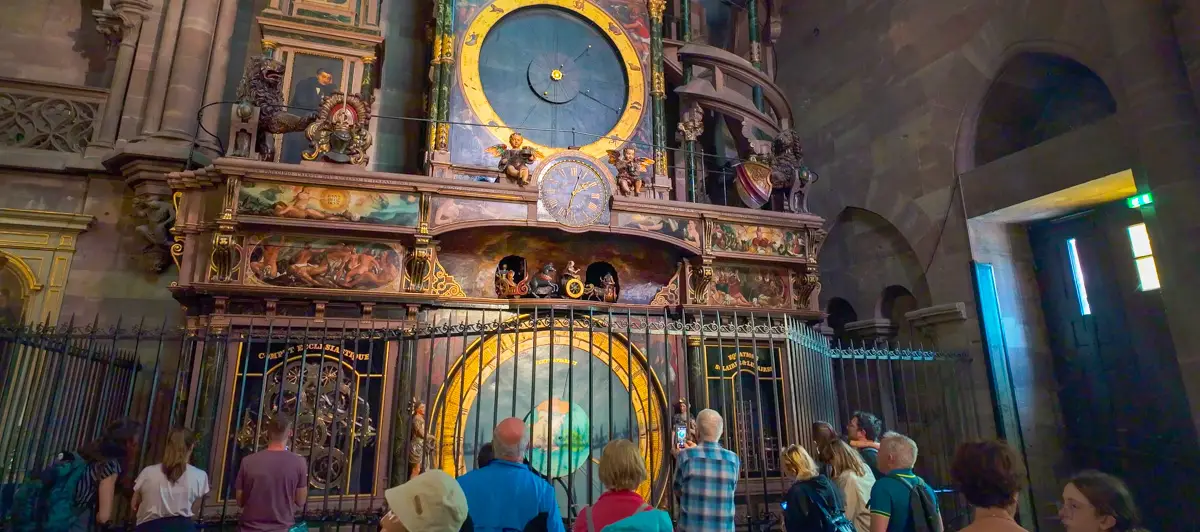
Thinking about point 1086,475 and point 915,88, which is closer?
point 1086,475

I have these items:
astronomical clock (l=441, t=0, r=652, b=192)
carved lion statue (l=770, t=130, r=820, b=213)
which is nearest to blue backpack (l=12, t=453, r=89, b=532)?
astronomical clock (l=441, t=0, r=652, b=192)

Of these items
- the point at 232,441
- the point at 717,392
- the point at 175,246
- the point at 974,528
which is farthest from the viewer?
the point at 717,392

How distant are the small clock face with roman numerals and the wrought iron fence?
128 cm

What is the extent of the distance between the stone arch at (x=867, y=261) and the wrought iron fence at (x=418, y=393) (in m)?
1.54

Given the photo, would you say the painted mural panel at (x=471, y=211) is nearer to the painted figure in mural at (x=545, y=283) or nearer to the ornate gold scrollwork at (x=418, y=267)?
the ornate gold scrollwork at (x=418, y=267)

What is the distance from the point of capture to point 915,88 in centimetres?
992

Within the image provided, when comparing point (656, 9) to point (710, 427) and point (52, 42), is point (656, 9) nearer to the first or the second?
point (710, 427)

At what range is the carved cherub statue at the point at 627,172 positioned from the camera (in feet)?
28.6

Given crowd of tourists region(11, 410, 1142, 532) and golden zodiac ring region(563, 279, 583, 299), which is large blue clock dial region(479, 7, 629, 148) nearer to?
golden zodiac ring region(563, 279, 583, 299)

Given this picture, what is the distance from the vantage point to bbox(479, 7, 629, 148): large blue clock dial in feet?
30.2

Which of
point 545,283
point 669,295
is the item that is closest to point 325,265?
point 545,283

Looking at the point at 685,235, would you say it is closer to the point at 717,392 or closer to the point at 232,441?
the point at 717,392

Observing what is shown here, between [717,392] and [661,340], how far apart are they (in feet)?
3.25

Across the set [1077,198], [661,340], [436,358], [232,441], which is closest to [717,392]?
[661,340]
